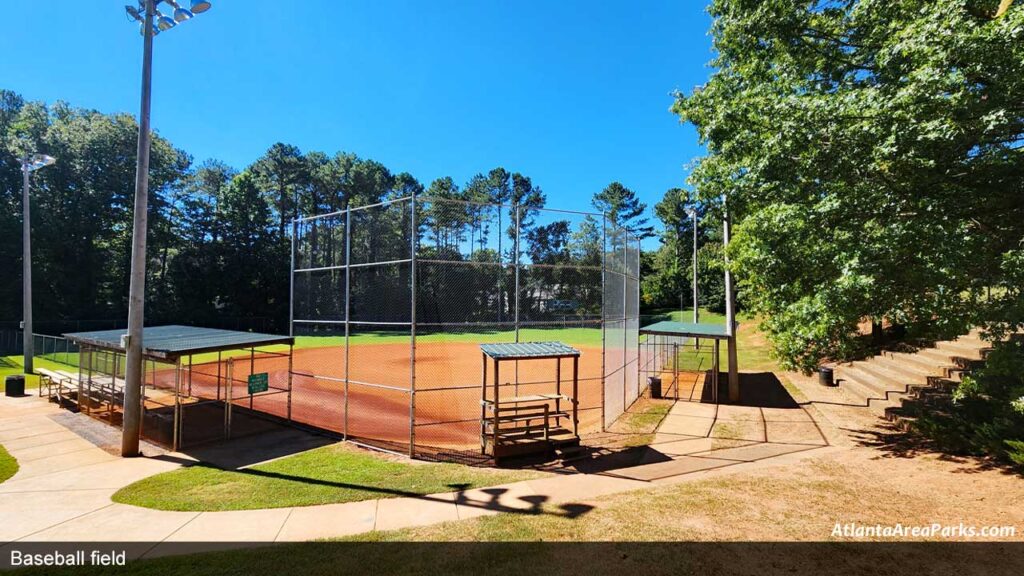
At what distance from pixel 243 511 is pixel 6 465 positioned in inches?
231

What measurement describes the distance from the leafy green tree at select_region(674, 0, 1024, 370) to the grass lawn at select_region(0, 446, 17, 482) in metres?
14.2

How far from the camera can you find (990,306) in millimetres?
6285

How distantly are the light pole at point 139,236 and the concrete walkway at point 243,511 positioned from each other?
84 centimetres

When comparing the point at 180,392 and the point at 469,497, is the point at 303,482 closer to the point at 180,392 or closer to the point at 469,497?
the point at 469,497

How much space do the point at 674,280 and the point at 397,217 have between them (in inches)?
2050

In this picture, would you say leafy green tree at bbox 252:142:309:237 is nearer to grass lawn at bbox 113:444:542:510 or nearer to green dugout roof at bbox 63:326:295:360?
green dugout roof at bbox 63:326:295:360

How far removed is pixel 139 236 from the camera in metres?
8.83

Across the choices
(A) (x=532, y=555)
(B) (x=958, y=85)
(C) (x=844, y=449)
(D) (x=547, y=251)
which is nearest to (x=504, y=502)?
(A) (x=532, y=555)

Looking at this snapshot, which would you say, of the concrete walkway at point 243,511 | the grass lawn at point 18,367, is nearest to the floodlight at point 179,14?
the concrete walkway at point 243,511

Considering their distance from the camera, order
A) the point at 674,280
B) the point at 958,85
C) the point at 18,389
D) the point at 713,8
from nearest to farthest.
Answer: the point at 958,85
the point at 713,8
the point at 18,389
the point at 674,280

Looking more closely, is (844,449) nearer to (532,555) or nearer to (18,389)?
(532,555)

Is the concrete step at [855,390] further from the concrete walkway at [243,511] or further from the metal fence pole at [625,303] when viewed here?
the metal fence pole at [625,303]

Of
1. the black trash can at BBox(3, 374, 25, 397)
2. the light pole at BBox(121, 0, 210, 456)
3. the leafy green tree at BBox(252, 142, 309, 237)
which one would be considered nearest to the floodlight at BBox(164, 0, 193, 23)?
the light pole at BBox(121, 0, 210, 456)

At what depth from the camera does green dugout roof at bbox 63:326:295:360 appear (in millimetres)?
9547
